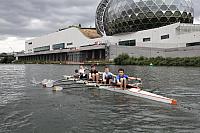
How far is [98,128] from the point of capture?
39.5ft

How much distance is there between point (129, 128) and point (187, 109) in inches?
181

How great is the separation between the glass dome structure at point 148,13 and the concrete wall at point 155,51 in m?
8.42

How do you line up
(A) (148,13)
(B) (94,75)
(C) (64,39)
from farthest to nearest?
(C) (64,39)
(A) (148,13)
(B) (94,75)

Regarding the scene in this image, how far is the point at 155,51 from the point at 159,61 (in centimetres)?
1032

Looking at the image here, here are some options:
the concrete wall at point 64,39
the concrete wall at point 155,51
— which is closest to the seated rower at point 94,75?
the concrete wall at point 155,51

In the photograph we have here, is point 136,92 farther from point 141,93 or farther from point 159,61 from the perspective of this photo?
point 159,61

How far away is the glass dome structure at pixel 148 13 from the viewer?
80.1 metres

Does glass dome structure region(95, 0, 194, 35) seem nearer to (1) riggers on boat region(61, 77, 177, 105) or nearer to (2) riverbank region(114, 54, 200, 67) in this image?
(2) riverbank region(114, 54, 200, 67)

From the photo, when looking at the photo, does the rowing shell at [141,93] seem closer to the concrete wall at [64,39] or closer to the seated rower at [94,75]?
the seated rower at [94,75]

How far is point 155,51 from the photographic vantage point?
71812mm

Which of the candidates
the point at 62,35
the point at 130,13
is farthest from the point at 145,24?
the point at 62,35

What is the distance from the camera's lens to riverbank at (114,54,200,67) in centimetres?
5435

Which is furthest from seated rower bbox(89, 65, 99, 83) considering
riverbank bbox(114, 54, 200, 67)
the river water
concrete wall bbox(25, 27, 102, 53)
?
concrete wall bbox(25, 27, 102, 53)

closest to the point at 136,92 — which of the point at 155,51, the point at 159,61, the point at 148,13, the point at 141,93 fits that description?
the point at 141,93
